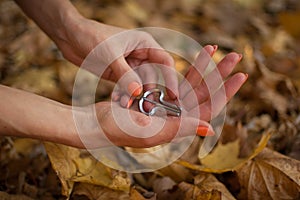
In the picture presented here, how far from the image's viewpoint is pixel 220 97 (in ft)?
4.67

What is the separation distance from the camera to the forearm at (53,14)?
1635mm

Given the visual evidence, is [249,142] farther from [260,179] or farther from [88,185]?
[88,185]

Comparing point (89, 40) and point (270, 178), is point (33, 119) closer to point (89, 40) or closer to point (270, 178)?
point (89, 40)

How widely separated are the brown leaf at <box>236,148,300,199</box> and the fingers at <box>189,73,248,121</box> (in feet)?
0.76

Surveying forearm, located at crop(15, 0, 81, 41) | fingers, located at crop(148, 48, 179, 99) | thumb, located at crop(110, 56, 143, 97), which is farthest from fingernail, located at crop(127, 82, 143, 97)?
forearm, located at crop(15, 0, 81, 41)

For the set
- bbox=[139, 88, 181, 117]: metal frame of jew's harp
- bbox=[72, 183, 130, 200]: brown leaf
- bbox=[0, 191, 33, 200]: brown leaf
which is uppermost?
bbox=[139, 88, 181, 117]: metal frame of jew's harp

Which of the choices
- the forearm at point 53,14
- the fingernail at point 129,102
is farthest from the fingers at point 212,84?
the forearm at point 53,14

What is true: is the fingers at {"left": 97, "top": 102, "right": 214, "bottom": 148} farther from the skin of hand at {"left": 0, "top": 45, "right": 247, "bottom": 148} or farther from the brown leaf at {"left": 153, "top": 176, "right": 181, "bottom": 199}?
the brown leaf at {"left": 153, "top": 176, "right": 181, "bottom": 199}

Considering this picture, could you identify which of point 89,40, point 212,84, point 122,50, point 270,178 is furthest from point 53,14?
point 270,178

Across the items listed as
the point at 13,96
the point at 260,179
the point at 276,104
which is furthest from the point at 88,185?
the point at 276,104

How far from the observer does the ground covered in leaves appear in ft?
4.90

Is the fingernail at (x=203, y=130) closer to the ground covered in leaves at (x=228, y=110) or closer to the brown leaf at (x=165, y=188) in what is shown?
the ground covered in leaves at (x=228, y=110)

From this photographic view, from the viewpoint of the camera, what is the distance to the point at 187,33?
2539 millimetres

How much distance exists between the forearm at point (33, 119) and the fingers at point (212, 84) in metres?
0.36
